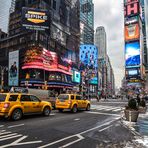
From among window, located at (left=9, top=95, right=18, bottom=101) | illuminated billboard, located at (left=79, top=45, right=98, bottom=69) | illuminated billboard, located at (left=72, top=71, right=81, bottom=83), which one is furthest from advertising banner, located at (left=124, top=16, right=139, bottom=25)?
window, located at (left=9, top=95, right=18, bottom=101)

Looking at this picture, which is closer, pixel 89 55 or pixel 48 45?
pixel 48 45

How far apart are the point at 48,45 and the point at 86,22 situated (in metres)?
101

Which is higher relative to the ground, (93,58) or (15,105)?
(93,58)

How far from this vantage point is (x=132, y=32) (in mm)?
171500

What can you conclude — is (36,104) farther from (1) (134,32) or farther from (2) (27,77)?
(1) (134,32)

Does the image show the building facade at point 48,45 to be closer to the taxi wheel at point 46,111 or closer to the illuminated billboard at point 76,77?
the illuminated billboard at point 76,77

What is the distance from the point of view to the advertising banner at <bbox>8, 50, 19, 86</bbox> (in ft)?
231

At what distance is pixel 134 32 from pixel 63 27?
91.3 meters

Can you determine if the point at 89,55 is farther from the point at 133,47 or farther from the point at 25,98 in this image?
the point at 25,98

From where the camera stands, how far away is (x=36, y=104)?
52.7 feet

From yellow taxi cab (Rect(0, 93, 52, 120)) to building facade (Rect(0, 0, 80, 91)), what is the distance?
42781 mm

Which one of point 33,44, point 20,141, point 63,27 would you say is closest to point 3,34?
point 63,27

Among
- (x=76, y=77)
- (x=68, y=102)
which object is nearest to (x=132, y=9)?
(x=76, y=77)

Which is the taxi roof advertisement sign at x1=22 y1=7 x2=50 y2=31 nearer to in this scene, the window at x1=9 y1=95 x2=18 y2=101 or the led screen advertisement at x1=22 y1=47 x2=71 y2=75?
the led screen advertisement at x1=22 y1=47 x2=71 y2=75
